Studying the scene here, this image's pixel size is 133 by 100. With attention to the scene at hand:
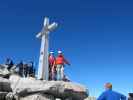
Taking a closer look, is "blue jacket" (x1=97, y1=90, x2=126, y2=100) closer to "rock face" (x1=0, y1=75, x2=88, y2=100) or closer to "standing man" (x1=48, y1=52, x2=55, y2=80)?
"rock face" (x1=0, y1=75, x2=88, y2=100)

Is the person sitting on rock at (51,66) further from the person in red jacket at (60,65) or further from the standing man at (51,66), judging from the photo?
the person in red jacket at (60,65)

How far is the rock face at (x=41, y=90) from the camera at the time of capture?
1634cm

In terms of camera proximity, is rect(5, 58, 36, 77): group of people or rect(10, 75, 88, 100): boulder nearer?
rect(10, 75, 88, 100): boulder

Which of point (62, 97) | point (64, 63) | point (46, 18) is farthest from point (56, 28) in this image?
point (62, 97)

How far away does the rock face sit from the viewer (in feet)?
53.6

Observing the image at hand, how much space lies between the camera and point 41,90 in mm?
16359

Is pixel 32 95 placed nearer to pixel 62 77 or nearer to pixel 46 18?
pixel 62 77

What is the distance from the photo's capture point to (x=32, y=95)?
53.7 feet

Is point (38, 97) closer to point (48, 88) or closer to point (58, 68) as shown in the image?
point (48, 88)

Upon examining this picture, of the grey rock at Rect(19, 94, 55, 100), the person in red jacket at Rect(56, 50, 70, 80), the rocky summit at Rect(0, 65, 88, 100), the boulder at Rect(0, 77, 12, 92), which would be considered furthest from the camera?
the person in red jacket at Rect(56, 50, 70, 80)

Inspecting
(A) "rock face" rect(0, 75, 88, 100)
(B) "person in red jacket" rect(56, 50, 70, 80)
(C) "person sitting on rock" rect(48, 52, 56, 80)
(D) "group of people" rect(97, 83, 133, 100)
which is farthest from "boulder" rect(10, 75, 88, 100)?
(D) "group of people" rect(97, 83, 133, 100)

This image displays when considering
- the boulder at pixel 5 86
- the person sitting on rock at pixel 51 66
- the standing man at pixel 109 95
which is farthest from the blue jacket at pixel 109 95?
the person sitting on rock at pixel 51 66

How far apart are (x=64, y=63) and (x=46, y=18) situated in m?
4.06

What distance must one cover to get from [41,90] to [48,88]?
36 centimetres
